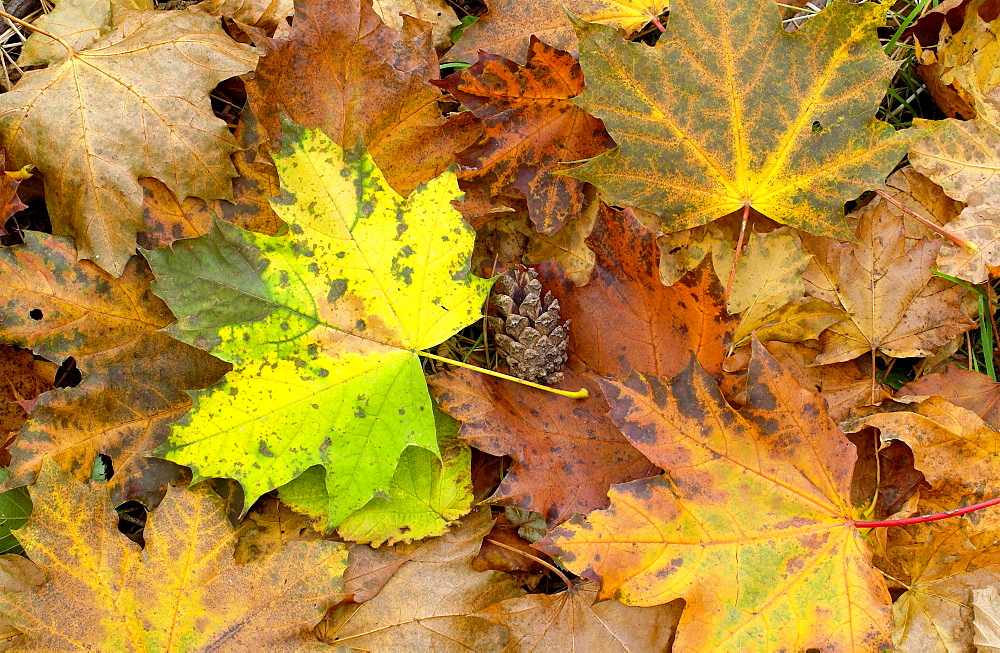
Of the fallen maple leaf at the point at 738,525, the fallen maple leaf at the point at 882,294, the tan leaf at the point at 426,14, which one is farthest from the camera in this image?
the tan leaf at the point at 426,14

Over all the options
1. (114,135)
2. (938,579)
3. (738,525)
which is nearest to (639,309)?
(738,525)

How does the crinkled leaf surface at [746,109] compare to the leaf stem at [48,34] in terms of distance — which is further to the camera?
the leaf stem at [48,34]

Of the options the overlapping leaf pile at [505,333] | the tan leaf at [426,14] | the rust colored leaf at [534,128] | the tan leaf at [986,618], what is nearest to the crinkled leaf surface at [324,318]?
the overlapping leaf pile at [505,333]

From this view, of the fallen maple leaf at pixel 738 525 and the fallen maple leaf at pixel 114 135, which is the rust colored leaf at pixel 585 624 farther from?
the fallen maple leaf at pixel 114 135

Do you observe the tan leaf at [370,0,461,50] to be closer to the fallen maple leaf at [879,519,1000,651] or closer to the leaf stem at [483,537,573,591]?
the leaf stem at [483,537,573,591]

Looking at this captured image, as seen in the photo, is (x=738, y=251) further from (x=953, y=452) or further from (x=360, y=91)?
(x=360, y=91)

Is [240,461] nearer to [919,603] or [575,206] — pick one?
[575,206]

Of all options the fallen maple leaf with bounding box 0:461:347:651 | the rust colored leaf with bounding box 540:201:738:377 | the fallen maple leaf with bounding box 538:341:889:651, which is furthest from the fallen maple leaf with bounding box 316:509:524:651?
the rust colored leaf with bounding box 540:201:738:377
